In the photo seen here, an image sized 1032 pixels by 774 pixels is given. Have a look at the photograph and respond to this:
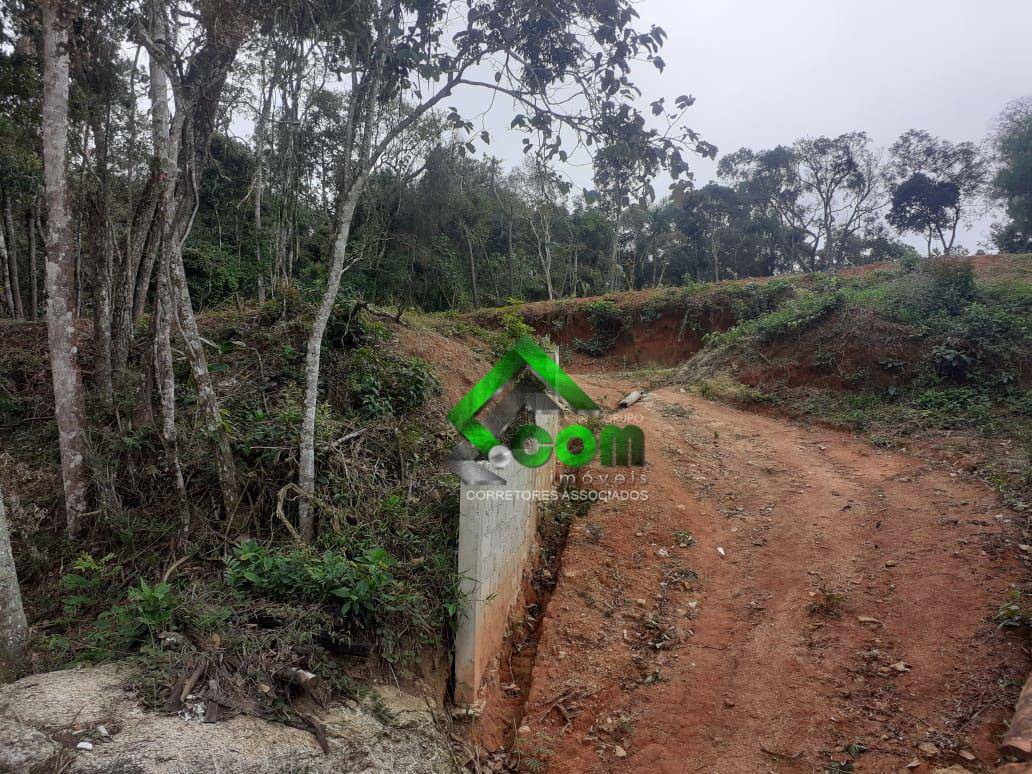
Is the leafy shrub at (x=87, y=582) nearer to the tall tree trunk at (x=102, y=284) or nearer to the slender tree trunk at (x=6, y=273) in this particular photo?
the tall tree trunk at (x=102, y=284)

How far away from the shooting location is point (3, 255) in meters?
8.12

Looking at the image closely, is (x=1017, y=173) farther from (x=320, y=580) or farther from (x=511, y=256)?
(x=320, y=580)

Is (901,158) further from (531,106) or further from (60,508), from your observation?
(60,508)

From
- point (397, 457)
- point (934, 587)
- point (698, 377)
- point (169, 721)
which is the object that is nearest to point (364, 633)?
point (169, 721)

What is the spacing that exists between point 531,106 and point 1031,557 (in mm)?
4834

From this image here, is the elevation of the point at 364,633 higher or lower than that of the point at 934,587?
higher

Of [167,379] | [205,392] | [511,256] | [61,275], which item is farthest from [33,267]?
[511,256]

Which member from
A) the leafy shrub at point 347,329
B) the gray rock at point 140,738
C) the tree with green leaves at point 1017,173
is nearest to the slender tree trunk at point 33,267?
the leafy shrub at point 347,329

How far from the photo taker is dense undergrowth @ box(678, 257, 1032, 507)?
7.11m

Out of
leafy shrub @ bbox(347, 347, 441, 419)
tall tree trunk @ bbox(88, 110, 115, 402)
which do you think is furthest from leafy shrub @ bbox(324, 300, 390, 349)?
tall tree trunk @ bbox(88, 110, 115, 402)

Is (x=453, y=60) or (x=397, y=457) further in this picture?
(x=397, y=457)

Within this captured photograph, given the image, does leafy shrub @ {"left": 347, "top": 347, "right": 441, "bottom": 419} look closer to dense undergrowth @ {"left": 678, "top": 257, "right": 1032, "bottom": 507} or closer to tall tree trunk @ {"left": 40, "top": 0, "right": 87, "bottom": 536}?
tall tree trunk @ {"left": 40, "top": 0, "right": 87, "bottom": 536}

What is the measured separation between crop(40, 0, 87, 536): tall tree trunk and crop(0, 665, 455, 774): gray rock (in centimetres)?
171

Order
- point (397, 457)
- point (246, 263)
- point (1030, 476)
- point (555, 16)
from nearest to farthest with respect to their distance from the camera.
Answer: point (555, 16), point (397, 457), point (1030, 476), point (246, 263)
